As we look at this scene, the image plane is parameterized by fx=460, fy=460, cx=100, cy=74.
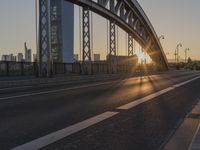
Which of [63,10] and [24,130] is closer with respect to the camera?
[24,130]

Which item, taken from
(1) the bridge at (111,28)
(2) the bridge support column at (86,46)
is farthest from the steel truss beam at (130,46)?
(2) the bridge support column at (86,46)

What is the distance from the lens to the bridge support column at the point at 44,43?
35969 mm

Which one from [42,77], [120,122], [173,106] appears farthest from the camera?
[42,77]

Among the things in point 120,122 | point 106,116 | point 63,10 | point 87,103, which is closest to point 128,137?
point 120,122

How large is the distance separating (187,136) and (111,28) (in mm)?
52284

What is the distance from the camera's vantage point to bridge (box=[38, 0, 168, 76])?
36219 millimetres

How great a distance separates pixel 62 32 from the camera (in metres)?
80.9

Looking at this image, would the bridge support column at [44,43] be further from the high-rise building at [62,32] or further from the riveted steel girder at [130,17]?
the high-rise building at [62,32]

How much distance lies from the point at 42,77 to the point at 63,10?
45.4 m

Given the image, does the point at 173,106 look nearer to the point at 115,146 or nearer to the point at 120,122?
the point at 120,122

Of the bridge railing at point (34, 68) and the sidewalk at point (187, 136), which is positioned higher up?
the bridge railing at point (34, 68)

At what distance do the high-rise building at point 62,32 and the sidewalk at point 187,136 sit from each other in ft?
197

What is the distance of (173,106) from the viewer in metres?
14.7

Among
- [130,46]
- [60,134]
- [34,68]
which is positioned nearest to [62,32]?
[130,46]
